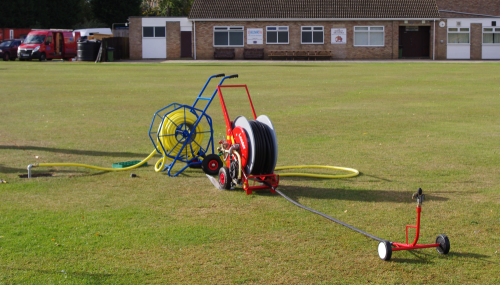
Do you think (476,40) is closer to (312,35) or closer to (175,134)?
(312,35)

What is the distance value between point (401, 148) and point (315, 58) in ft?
152

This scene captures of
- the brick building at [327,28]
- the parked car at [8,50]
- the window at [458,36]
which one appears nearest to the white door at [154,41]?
the brick building at [327,28]

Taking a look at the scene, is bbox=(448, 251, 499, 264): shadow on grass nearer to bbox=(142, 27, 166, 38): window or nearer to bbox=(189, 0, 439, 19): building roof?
bbox=(189, 0, 439, 19): building roof

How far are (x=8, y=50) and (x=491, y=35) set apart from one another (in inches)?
1817

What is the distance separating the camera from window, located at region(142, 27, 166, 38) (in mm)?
57750

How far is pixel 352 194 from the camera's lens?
8.02 meters

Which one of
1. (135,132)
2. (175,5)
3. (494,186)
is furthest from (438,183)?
(175,5)

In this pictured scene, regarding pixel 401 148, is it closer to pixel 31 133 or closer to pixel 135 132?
pixel 135 132

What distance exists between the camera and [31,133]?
13281mm

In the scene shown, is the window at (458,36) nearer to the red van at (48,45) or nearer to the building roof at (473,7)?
the building roof at (473,7)

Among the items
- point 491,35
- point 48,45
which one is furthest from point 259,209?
point 491,35

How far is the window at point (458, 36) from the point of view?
55.9 m

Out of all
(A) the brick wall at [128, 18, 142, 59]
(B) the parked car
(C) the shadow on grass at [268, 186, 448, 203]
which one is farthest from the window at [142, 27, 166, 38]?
(C) the shadow on grass at [268, 186, 448, 203]

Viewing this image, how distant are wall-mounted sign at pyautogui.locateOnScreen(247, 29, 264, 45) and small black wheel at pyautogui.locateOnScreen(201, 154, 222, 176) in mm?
48541
